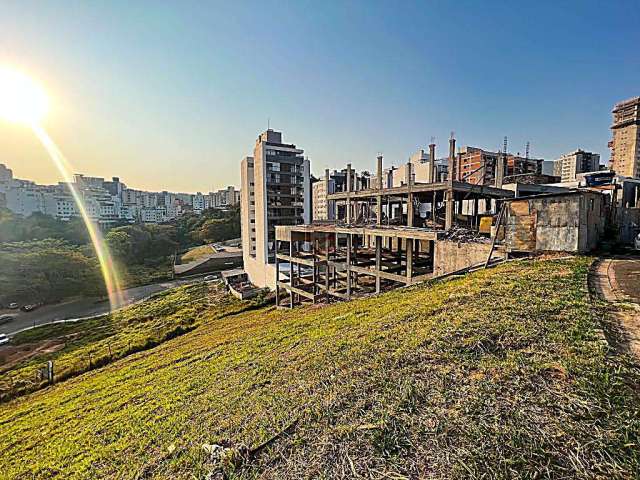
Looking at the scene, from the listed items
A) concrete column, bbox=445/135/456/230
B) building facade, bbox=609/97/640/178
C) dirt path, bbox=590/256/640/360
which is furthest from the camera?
building facade, bbox=609/97/640/178

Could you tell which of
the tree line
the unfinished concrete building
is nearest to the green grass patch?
the tree line

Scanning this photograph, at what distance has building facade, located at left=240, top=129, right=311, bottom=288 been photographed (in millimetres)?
30234

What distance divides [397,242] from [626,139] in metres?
34.1

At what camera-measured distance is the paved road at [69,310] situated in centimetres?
2614

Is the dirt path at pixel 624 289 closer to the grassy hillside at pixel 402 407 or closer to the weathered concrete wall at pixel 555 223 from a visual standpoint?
the grassy hillside at pixel 402 407

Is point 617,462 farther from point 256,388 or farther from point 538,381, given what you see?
point 256,388

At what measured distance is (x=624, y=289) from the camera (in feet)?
18.0

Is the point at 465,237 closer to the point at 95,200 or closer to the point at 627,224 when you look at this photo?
the point at 627,224

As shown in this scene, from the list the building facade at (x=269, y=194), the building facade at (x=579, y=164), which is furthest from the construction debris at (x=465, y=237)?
the building facade at (x=579, y=164)

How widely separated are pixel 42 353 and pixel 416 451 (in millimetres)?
24356

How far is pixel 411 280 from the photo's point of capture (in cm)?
1234

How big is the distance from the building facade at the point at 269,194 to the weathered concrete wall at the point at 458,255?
775 inches

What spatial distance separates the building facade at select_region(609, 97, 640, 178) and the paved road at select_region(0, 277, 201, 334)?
5353cm

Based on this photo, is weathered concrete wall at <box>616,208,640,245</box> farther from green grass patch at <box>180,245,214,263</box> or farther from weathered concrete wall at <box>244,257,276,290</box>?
green grass patch at <box>180,245,214,263</box>
